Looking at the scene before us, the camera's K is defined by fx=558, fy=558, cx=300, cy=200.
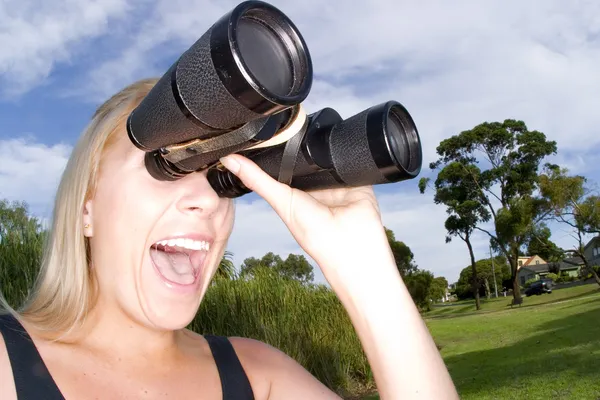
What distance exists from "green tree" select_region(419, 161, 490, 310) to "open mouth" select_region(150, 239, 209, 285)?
79.7ft

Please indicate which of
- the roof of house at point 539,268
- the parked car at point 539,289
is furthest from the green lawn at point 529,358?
the roof of house at point 539,268

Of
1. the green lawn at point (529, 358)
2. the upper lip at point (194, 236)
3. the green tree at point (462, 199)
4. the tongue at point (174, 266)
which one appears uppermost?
the green tree at point (462, 199)

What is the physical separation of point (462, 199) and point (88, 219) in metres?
25.2

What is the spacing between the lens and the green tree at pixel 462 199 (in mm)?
24750

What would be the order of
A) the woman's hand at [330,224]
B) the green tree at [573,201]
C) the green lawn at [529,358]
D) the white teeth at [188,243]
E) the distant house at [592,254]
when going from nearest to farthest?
the woman's hand at [330,224] → the white teeth at [188,243] → the green lawn at [529,358] → the green tree at [573,201] → the distant house at [592,254]

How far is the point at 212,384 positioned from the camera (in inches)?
54.6

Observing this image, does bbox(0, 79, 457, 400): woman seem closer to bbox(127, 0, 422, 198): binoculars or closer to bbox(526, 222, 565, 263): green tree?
bbox(127, 0, 422, 198): binoculars

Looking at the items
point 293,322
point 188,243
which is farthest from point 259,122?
point 293,322

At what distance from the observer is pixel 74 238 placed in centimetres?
134

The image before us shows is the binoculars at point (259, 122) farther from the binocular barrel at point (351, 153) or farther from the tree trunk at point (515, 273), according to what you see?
the tree trunk at point (515, 273)

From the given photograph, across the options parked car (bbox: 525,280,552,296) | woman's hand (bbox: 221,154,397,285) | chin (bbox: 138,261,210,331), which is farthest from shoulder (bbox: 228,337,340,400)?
parked car (bbox: 525,280,552,296)

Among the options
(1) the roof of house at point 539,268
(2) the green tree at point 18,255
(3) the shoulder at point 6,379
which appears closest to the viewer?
(3) the shoulder at point 6,379

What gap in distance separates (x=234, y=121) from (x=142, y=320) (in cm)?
63

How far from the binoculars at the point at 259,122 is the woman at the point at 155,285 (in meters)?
0.07
